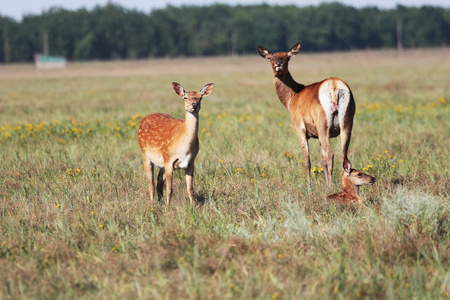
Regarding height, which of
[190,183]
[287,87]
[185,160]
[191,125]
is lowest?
[190,183]

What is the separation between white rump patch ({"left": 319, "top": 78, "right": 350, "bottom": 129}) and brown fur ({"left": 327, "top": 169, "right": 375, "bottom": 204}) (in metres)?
1.21

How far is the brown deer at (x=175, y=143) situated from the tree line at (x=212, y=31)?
103 m

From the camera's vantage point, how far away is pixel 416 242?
14.9 ft

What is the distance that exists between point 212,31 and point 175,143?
387 ft

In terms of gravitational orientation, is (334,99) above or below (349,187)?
above

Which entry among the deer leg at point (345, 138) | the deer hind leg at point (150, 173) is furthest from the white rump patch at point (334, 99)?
the deer hind leg at point (150, 173)

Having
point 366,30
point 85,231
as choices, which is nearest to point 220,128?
point 85,231

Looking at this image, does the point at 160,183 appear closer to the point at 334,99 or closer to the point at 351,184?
the point at 351,184

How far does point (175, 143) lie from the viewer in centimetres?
605

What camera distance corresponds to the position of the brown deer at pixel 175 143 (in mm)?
5938

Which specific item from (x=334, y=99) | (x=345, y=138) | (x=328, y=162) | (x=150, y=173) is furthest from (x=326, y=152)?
(x=150, y=173)

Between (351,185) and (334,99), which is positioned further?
(334,99)

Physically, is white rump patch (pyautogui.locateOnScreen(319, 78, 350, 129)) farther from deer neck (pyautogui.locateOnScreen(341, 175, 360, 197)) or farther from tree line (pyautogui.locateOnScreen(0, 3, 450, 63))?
tree line (pyautogui.locateOnScreen(0, 3, 450, 63))

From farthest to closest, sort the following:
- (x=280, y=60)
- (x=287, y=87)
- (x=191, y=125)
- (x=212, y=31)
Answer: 1. (x=212, y=31)
2. (x=287, y=87)
3. (x=280, y=60)
4. (x=191, y=125)
